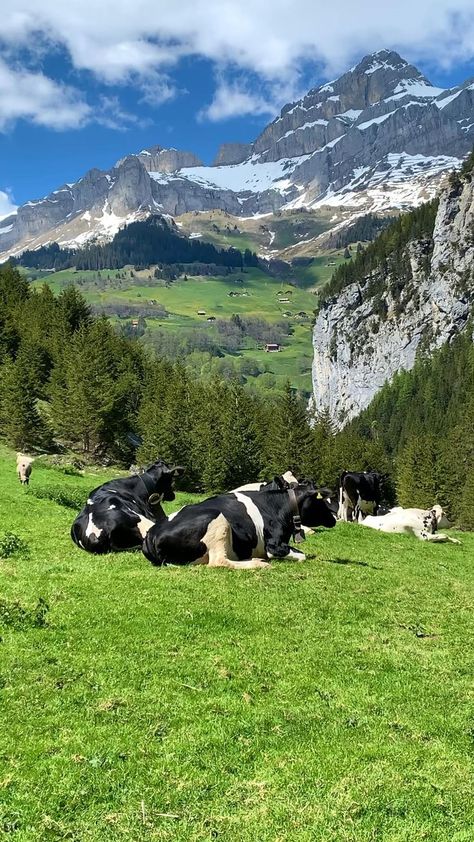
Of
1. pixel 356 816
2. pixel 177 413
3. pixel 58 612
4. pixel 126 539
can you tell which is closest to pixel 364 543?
pixel 126 539

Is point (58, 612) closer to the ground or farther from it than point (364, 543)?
farther from it

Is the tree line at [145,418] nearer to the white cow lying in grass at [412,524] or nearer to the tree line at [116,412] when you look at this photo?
the tree line at [116,412]

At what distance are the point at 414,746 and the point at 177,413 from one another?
66.1 metres

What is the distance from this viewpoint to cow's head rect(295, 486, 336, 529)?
17.9 meters

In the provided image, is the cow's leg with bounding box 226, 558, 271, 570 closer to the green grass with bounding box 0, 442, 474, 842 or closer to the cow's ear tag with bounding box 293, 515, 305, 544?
the green grass with bounding box 0, 442, 474, 842

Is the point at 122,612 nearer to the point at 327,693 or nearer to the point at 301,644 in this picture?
the point at 301,644

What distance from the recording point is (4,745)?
6426 millimetres

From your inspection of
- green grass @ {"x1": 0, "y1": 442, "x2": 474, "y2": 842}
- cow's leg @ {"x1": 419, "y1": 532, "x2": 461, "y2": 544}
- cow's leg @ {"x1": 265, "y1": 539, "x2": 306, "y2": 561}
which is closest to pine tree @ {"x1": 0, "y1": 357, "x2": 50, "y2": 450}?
cow's leg @ {"x1": 419, "y1": 532, "x2": 461, "y2": 544}

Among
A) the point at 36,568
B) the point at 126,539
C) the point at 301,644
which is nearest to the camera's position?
the point at 301,644

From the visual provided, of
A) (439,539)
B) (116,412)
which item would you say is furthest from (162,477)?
(116,412)

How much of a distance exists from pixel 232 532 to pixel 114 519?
3.66 m

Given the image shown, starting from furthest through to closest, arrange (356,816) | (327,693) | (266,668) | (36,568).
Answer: (36,568), (266,668), (327,693), (356,816)

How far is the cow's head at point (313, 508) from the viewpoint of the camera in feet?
58.6

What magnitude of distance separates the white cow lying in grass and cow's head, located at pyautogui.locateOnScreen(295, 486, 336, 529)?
11.1m
